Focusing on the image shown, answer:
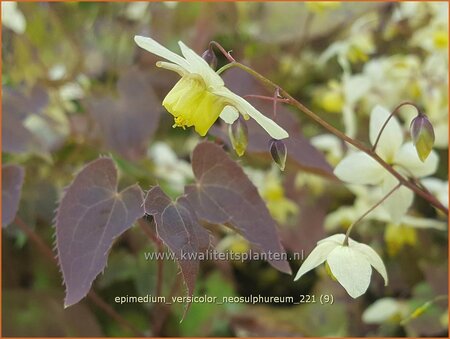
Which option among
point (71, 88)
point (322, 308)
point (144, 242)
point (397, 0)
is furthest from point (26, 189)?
point (397, 0)

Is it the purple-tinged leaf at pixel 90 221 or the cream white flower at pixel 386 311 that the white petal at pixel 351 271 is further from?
the cream white flower at pixel 386 311

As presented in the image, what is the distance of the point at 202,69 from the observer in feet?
1.76

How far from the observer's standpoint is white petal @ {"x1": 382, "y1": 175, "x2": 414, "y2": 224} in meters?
0.71

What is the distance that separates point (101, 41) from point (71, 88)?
8.0 inches

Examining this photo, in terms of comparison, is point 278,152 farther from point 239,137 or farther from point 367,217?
point 367,217

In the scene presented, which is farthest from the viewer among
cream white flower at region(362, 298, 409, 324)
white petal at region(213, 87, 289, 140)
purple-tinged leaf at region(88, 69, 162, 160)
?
purple-tinged leaf at region(88, 69, 162, 160)

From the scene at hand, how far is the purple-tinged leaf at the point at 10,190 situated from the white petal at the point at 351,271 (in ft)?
1.10

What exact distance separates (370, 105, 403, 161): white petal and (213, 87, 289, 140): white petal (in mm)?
216

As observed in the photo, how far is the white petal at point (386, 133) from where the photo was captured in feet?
2.33

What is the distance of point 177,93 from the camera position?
556 millimetres

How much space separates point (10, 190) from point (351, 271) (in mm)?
381

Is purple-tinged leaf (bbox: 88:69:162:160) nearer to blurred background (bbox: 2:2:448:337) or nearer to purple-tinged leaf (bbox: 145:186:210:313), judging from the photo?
blurred background (bbox: 2:2:448:337)

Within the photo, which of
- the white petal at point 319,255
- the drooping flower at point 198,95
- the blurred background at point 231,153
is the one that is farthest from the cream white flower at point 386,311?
the drooping flower at point 198,95

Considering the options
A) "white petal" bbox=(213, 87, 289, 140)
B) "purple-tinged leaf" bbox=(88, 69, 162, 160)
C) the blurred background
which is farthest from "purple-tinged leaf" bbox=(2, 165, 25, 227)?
"white petal" bbox=(213, 87, 289, 140)
